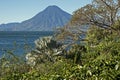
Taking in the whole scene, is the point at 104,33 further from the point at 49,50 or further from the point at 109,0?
the point at 49,50

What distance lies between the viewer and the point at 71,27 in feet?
171

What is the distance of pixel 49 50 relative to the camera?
39.7m

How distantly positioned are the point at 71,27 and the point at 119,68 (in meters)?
45.7

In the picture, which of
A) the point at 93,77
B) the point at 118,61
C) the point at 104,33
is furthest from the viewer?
the point at 104,33

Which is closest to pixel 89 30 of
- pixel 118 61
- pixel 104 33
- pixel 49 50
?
pixel 104 33

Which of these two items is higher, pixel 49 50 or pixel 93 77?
pixel 93 77

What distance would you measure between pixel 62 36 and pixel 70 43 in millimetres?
1577

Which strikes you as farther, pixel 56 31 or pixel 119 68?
pixel 56 31

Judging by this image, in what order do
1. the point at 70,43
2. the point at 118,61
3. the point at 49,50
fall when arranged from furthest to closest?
the point at 70,43
the point at 49,50
the point at 118,61

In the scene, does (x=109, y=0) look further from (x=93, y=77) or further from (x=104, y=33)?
(x=93, y=77)

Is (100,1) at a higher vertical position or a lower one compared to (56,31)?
higher

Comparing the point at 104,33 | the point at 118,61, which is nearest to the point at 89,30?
the point at 104,33

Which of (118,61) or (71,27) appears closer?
(118,61)

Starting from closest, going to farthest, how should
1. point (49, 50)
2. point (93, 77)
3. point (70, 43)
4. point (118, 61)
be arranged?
point (93, 77) → point (118, 61) → point (49, 50) → point (70, 43)
